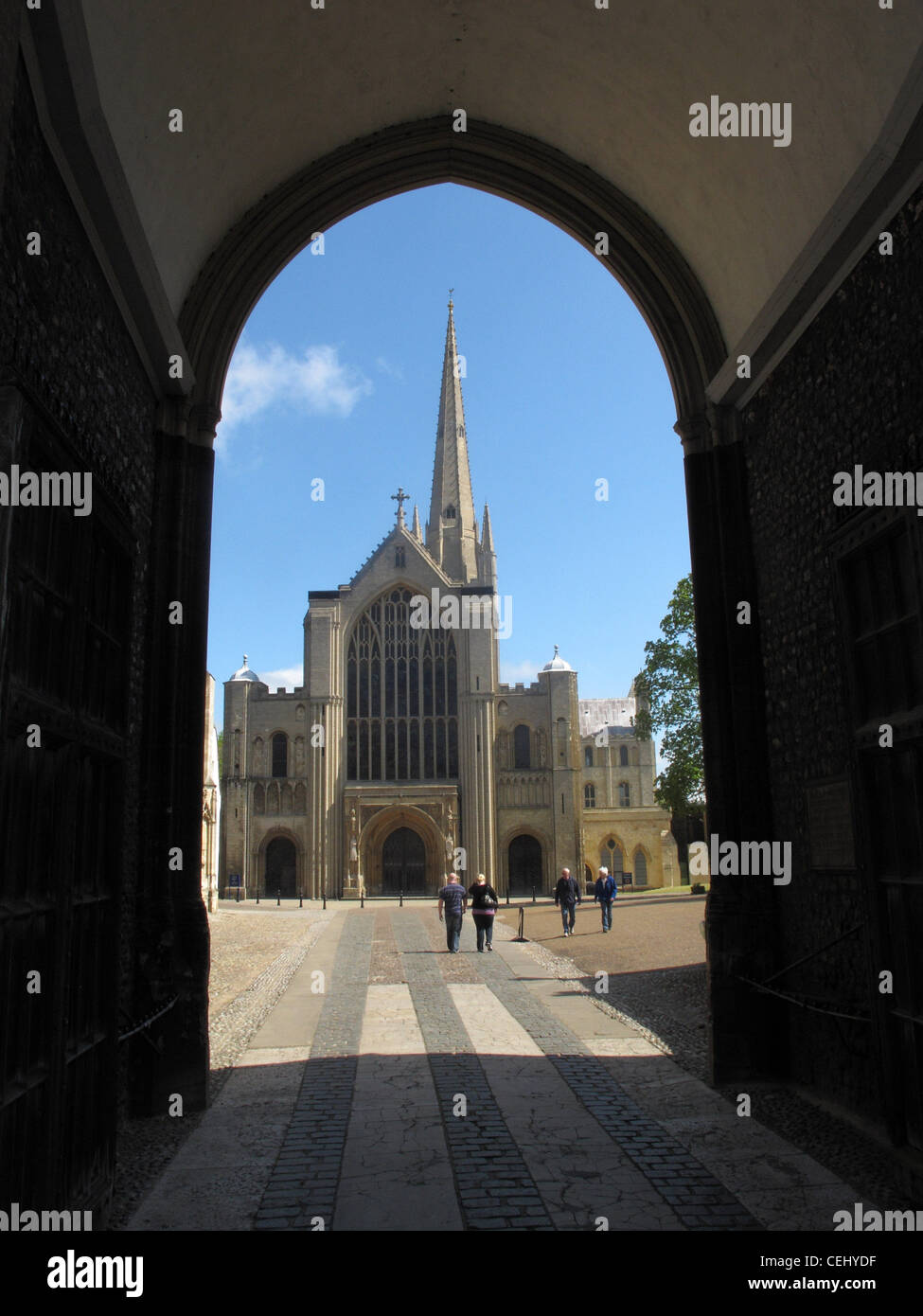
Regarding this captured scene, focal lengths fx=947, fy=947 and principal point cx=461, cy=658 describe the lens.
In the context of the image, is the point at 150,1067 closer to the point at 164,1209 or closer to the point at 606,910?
the point at 164,1209

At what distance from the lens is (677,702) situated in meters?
19.5

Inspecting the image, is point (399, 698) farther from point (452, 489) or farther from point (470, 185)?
point (470, 185)

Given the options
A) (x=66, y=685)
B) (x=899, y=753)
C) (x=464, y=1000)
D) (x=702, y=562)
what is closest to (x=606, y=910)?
(x=464, y=1000)

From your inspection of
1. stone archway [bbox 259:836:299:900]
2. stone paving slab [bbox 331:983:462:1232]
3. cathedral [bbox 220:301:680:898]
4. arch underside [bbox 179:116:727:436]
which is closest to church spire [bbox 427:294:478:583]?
cathedral [bbox 220:301:680:898]

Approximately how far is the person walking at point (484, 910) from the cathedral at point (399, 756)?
2406 centimetres

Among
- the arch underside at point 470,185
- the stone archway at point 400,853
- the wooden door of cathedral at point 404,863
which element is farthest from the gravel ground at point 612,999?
the wooden door of cathedral at point 404,863

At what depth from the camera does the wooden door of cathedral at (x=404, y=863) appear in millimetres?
42344

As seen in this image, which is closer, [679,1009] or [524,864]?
[679,1009]

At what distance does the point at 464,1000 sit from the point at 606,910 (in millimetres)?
9983

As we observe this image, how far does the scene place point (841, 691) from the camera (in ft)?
19.9

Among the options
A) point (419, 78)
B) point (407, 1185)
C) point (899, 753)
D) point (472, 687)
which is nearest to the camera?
point (407, 1185)

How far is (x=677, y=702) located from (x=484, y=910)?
238 inches

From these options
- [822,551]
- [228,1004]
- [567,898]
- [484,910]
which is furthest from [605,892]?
[822,551]

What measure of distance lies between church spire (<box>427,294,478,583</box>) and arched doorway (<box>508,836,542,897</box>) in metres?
14.2
